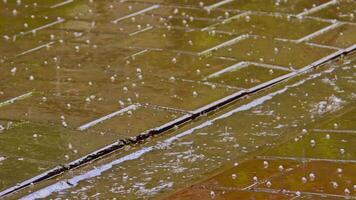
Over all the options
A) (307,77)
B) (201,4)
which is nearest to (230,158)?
(307,77)

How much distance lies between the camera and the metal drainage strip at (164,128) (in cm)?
445

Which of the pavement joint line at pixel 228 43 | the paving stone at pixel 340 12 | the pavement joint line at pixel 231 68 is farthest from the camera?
the paving stone at pixel 340 12

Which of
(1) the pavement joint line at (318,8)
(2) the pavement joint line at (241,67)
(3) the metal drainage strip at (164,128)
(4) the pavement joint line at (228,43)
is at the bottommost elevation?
(3) the metal drainage strip at (164,128)

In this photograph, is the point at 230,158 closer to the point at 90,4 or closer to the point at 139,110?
the point at 139,110

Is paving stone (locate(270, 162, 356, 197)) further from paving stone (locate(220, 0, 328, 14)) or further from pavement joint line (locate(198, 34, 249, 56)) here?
paving stone (locate(220, 0, 328, 14))

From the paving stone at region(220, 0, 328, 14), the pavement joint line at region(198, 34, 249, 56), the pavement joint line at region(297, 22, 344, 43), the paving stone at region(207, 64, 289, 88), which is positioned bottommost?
the paving stone at region(207, 64, 289, 88)

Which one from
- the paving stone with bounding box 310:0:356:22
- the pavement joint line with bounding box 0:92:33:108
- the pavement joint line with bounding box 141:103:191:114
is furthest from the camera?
the paving stone with bounding box 310:0:356:22

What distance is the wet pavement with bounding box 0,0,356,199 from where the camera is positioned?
4371 mm

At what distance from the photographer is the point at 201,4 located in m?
6.96

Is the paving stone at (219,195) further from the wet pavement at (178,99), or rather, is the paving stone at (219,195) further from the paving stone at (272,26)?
the paving stone at (272,26)

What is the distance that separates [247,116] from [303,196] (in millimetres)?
1057

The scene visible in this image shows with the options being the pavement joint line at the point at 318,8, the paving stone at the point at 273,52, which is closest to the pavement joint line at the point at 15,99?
the paving stone at the point at 273,52

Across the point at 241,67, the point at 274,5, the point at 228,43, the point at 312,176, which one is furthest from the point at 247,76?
the point at 312,176

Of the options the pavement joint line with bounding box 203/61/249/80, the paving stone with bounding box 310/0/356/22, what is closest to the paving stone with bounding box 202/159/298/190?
the pavement joint line with bounding box 203/61/249/80
